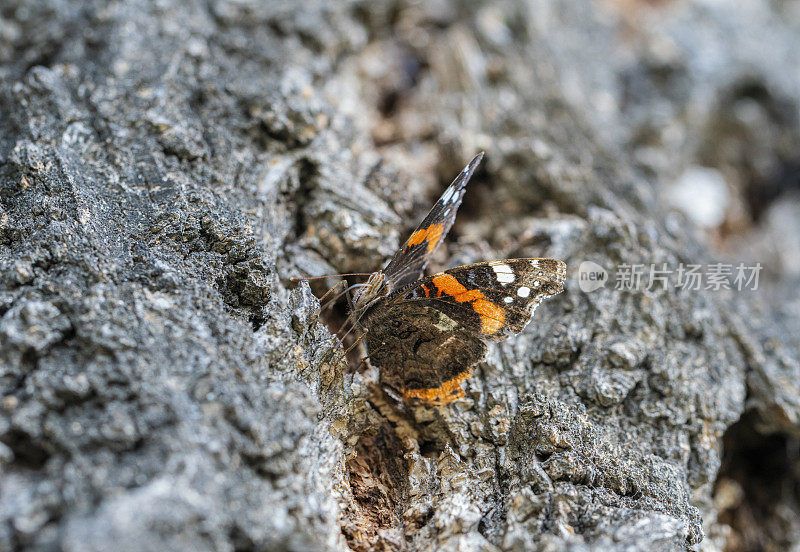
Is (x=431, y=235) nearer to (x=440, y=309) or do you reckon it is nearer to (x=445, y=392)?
(x=440, y=309)

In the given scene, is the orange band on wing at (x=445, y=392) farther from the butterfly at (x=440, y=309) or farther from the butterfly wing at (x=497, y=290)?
the butterfly wing at (x=497, y=290)

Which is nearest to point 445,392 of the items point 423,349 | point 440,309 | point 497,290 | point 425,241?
point 423,349

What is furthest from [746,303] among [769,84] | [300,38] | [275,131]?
[300,38]

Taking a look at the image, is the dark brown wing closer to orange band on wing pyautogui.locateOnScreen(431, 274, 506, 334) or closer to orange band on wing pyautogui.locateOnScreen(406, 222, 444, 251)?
orange band on wing pyautogui.locateOnScreen(431, 274, 506, 334)

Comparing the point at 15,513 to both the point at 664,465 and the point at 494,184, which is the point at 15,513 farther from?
the point at 494,184

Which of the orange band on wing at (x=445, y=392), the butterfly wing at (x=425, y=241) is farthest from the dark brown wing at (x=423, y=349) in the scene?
the butterfly wing at (x=425, y=241)

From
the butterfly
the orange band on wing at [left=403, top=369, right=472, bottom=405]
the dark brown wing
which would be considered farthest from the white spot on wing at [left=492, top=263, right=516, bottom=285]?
the orange band on wing at [left=403, top=369, right=472, bottom=405]

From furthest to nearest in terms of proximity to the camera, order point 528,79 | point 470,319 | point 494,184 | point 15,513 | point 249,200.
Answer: point 528,79
point 494,184
point 249,200
point 470,319
point 15,513
